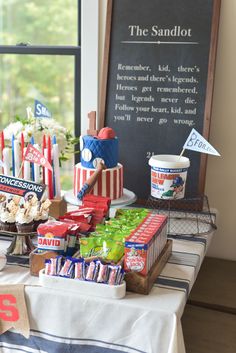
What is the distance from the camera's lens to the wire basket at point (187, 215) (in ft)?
6.12

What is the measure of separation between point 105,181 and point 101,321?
0.67 m

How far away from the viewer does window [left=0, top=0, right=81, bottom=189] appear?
7.83 feet

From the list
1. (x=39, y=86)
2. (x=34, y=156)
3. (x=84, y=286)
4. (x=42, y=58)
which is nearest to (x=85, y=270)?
(x=84, y=286)

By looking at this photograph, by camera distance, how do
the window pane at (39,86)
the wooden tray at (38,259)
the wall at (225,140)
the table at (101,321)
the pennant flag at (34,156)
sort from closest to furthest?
1. the table at (101,321)
2. the wooden tray at (38,259)
3. the pennant flag at (34,156)
4. the wall at (225,140)
5. the window pane at (39,86)

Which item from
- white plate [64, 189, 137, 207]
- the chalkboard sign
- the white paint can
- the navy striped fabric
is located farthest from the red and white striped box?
the navy striped fabric

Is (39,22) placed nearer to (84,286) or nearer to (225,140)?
(225,140)

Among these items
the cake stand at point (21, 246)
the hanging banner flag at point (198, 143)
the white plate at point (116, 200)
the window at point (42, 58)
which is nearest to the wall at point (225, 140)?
the hanging banner flag at point (198, 143)

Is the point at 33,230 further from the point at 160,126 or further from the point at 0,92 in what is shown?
the point at 0,92

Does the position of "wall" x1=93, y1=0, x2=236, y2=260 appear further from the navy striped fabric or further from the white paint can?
the navy striped fabric

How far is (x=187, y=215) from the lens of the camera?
201cm

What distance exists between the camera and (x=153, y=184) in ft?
6.14

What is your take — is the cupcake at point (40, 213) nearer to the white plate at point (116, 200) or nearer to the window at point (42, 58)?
the white plate at point (116, 200)

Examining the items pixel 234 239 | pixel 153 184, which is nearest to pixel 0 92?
pixel 153 184

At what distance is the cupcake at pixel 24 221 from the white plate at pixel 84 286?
210 mm
